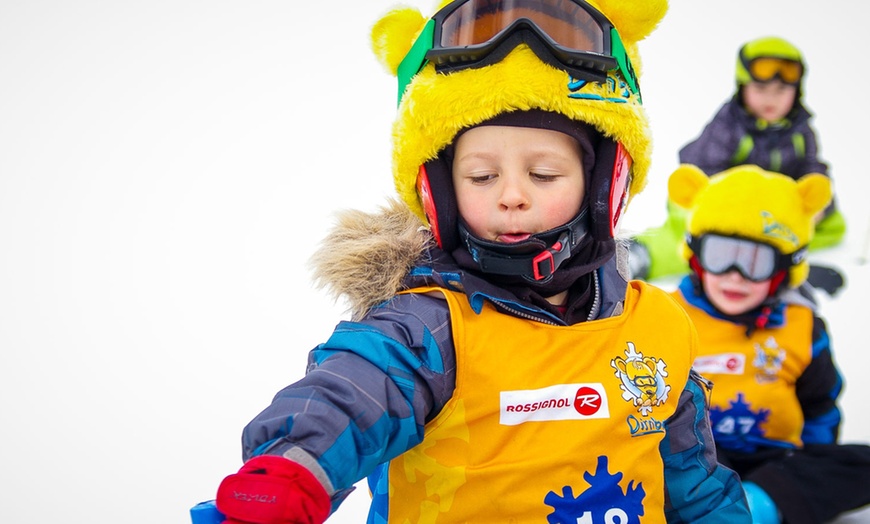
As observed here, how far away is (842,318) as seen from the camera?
3.84 m

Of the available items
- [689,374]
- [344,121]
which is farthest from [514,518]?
[344,121]

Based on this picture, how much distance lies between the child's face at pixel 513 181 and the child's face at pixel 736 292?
4.54ft

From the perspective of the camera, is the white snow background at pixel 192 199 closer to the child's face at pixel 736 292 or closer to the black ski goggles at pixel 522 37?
the black ski goggles at pixel 522 37

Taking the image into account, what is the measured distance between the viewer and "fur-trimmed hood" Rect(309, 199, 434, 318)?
1.30 meters

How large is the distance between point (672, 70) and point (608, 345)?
4860mm

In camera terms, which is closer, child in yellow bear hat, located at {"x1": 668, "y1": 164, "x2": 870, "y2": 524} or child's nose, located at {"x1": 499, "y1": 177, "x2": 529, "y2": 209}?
child's nose, located at {"x1": 499, "y1": 177, "x2": 529, "y2": 209}

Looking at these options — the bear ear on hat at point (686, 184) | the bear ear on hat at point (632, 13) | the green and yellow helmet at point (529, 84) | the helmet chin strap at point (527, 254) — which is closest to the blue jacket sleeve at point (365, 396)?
the helmet chin strap at point (527, 254)

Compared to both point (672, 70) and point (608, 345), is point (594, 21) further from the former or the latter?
point (672, 70)

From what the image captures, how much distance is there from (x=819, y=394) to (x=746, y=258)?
487 millimetres

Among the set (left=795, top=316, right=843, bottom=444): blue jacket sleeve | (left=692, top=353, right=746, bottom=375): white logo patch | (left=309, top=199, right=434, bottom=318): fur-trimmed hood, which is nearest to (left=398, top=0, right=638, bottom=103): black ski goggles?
(left=309, top=199, right=434, bottom=318): fur-trimmed hood

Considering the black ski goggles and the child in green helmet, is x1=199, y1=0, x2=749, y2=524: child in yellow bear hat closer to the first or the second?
the black ski goggles

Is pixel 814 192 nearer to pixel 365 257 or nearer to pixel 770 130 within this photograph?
pixel 365 257

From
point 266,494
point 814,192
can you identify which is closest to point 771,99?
point 814,192

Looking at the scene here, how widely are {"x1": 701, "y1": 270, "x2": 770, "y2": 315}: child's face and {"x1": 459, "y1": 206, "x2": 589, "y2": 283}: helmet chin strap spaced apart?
1395 mm
